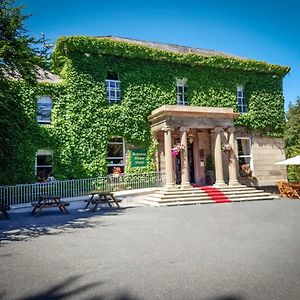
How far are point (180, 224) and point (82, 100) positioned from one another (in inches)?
445

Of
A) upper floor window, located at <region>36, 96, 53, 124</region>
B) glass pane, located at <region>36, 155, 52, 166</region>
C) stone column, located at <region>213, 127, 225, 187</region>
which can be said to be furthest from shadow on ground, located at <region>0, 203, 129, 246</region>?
stone column, located at <region>213, 127, 225, 187</region>

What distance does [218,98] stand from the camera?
2058cm

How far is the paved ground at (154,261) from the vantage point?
12.3ft

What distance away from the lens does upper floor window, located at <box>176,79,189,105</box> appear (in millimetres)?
19938

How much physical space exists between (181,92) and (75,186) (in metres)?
9.78

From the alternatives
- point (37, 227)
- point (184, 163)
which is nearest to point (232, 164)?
point (184, 163)

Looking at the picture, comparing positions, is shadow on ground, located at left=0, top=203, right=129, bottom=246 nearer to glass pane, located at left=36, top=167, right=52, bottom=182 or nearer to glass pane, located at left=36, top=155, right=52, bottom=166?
glass pane, located at left=36, top=167, right=52, bottom=182

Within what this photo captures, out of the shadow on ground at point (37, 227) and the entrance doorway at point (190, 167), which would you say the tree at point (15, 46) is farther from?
the entrance doorway at point (190, 167)

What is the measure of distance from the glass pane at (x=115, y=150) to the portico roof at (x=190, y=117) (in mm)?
2465

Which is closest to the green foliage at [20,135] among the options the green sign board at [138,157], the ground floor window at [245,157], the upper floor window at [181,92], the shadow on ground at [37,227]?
the green sign board at [138,157]

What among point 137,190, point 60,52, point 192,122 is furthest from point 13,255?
point 60,52

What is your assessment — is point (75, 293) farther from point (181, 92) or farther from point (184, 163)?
point (181, 92)

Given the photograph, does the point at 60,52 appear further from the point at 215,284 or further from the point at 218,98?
the point at 215,284

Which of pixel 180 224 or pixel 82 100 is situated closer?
pixel 180 224
